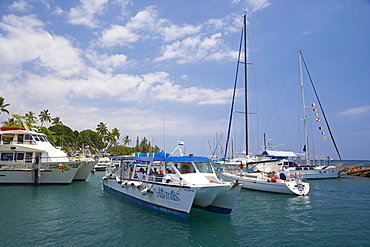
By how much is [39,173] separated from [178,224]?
1990cm

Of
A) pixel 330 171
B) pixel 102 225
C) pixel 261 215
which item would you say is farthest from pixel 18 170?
pixel 330 171

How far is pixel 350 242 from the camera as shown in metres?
10.0

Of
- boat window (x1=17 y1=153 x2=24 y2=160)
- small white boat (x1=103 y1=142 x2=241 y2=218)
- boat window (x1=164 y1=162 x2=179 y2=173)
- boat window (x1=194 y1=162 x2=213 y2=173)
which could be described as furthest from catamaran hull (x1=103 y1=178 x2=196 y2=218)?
boat window (x1=17 y1=153 x2=24 y2=160)

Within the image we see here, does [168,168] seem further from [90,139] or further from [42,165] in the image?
[90,139]

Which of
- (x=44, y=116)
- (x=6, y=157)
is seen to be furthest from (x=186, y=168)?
(x=44, y=116)

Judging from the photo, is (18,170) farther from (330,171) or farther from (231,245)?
(330,171)

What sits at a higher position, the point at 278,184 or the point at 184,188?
the point at 184,188

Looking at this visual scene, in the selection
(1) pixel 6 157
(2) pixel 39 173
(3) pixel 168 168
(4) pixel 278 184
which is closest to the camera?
(3) pixel 168 168

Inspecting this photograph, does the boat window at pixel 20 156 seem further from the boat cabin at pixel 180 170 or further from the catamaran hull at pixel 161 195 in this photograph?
the boat cabin at pixel 180 170

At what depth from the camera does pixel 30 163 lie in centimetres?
2584

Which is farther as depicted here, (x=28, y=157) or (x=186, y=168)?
(x=28, y=157)

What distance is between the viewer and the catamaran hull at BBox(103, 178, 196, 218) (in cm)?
1196

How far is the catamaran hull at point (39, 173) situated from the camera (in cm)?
2511

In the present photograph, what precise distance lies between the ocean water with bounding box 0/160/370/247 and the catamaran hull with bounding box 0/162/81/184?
7984mm
